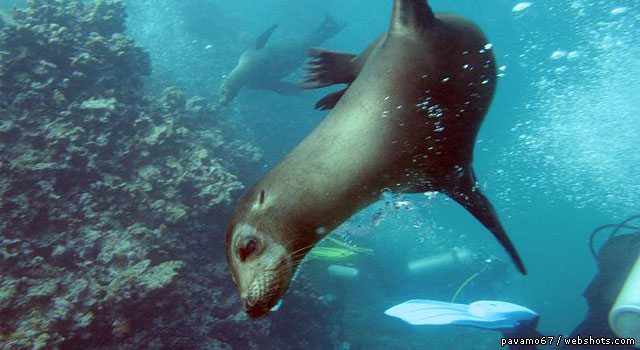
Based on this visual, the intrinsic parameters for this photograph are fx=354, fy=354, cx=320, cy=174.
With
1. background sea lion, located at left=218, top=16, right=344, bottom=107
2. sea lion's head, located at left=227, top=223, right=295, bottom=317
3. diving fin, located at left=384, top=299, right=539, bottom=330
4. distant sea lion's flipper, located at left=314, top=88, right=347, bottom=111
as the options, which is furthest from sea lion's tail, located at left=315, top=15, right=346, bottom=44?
sea lion's head, located at left=227, top=223, right=295, bottom=317

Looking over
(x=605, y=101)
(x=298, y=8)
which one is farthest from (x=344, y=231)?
(x=605, y=101)

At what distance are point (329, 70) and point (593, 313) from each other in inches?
217

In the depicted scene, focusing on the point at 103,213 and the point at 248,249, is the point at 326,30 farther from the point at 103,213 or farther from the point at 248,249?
the point at 248,249

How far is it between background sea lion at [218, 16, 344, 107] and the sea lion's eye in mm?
9963

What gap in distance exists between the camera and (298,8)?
79.3ft

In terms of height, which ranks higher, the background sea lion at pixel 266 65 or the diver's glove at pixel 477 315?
the background sea lion at pixel 266 65

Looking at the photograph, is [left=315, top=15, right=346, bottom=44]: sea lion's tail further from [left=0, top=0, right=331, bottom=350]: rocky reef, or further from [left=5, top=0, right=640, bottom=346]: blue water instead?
[left=0, top=0, right=331, bottom=350]: rocky reef

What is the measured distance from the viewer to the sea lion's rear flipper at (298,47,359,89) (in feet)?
7.72

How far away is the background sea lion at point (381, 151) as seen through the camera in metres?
1.21

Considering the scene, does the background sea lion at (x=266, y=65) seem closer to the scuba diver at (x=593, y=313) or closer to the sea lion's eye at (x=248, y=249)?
the scuba diver at (x=593, y=313)

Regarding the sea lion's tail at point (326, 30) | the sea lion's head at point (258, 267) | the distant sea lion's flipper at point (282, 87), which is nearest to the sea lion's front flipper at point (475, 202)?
the sea lion's head at point (258, 267)

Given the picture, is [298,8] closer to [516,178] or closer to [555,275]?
[555,275]

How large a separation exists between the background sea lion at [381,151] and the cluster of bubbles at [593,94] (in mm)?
36898

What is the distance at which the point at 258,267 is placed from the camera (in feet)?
3.80
